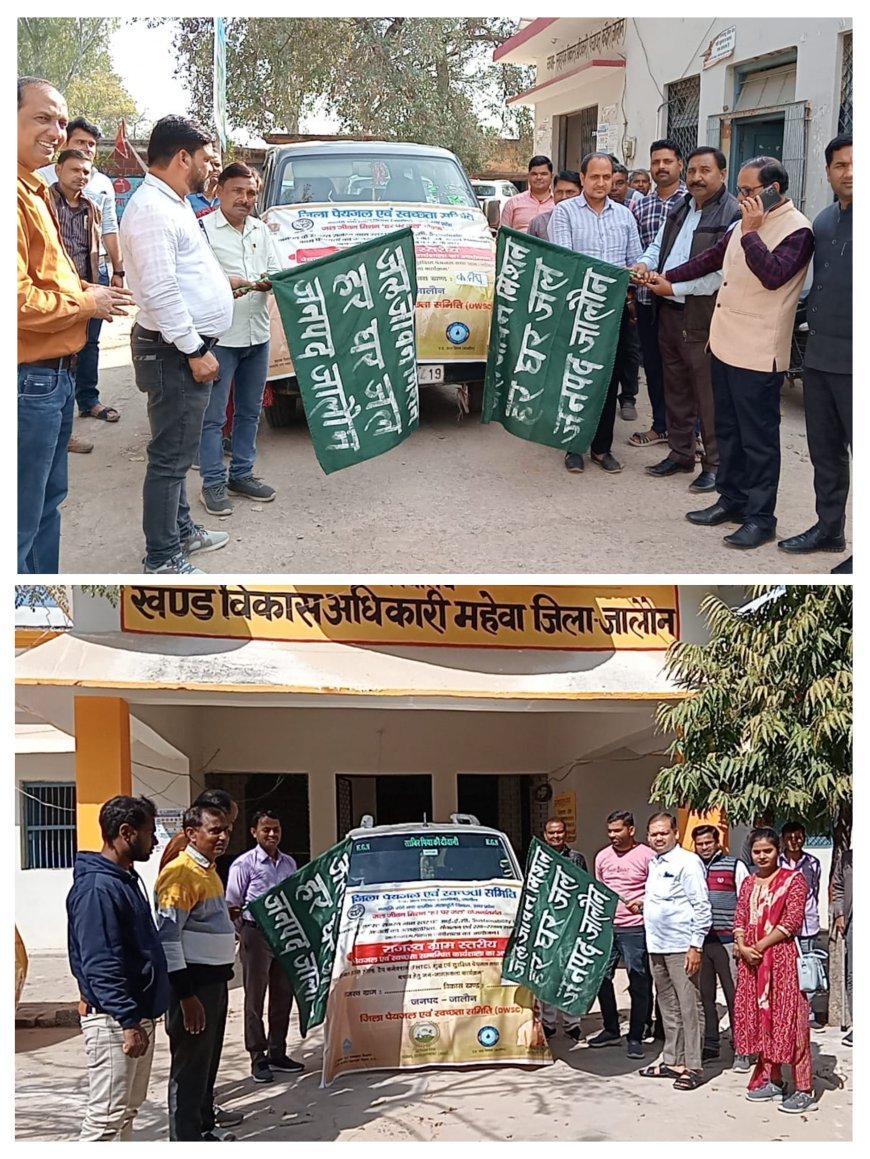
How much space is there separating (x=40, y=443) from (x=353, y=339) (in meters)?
1.91

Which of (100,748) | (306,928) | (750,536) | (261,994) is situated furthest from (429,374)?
(261,994)

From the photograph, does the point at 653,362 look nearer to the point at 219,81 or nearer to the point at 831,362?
the point at 831,362

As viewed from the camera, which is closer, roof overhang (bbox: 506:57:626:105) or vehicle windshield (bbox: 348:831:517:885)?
vehicle windshield (bbox: 348:831:517:885)

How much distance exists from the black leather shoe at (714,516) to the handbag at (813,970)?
7.95ft

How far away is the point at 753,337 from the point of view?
16.8 feet

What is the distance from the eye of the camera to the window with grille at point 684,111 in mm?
11898

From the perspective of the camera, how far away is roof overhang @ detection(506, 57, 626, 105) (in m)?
13.9

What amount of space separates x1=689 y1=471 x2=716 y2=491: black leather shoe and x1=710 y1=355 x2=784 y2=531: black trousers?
12.8 inches

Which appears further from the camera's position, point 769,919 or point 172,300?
point 769,919

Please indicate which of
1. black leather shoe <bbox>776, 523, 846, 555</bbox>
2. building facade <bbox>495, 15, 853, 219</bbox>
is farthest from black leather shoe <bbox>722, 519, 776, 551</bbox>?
building facade <bbox>495, 15, 853, 219</bbox>

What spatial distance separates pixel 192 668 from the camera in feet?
21.7

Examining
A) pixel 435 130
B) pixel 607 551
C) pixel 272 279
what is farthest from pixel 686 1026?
pixel 435 130

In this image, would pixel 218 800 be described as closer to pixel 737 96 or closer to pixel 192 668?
pixel 192 668

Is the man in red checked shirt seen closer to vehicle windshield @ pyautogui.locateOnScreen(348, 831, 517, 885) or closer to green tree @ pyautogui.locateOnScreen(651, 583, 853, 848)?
green tree @ pyautogui.locateOnScreen(651, 583, 853, 848)
